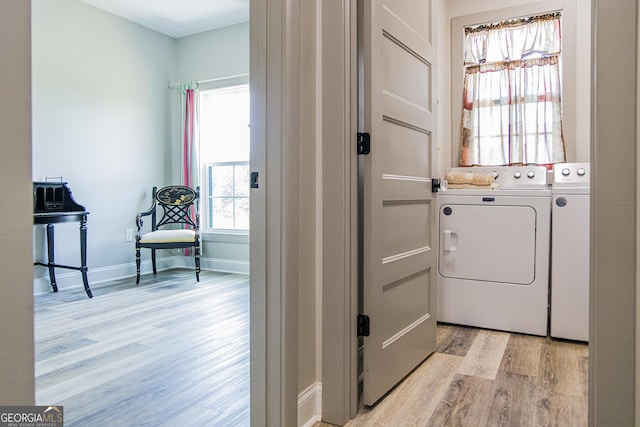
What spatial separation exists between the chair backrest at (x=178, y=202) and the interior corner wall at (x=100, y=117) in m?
0.23

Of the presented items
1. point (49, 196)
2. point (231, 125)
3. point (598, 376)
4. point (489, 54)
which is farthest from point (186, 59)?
point (598, 376)

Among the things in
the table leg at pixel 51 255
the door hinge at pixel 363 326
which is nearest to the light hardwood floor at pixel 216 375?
the door hinge at pixel 363 326

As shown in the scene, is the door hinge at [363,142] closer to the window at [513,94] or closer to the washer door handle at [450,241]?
the washer door handle at [450,241]

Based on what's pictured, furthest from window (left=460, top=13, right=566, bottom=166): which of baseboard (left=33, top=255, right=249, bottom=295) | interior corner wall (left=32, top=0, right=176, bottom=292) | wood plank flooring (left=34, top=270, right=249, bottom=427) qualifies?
interior corner wall (left=32, top=0, right=176, bottom=292)

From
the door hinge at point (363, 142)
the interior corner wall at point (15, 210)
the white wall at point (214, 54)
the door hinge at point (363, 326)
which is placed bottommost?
the door hinge at point (363, 326)

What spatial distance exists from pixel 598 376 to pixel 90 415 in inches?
67.4

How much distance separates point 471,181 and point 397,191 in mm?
1323

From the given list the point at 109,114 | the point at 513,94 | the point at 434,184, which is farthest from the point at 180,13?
the point at 434,184

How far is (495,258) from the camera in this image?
8.39 ft

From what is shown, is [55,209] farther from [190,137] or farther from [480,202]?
[480,202]

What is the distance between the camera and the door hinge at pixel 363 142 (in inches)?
61.5

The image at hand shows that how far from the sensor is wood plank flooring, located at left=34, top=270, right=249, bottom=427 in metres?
1.61

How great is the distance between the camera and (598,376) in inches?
43.6

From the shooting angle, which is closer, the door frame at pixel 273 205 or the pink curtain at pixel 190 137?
the door frame at pixel 273 205
